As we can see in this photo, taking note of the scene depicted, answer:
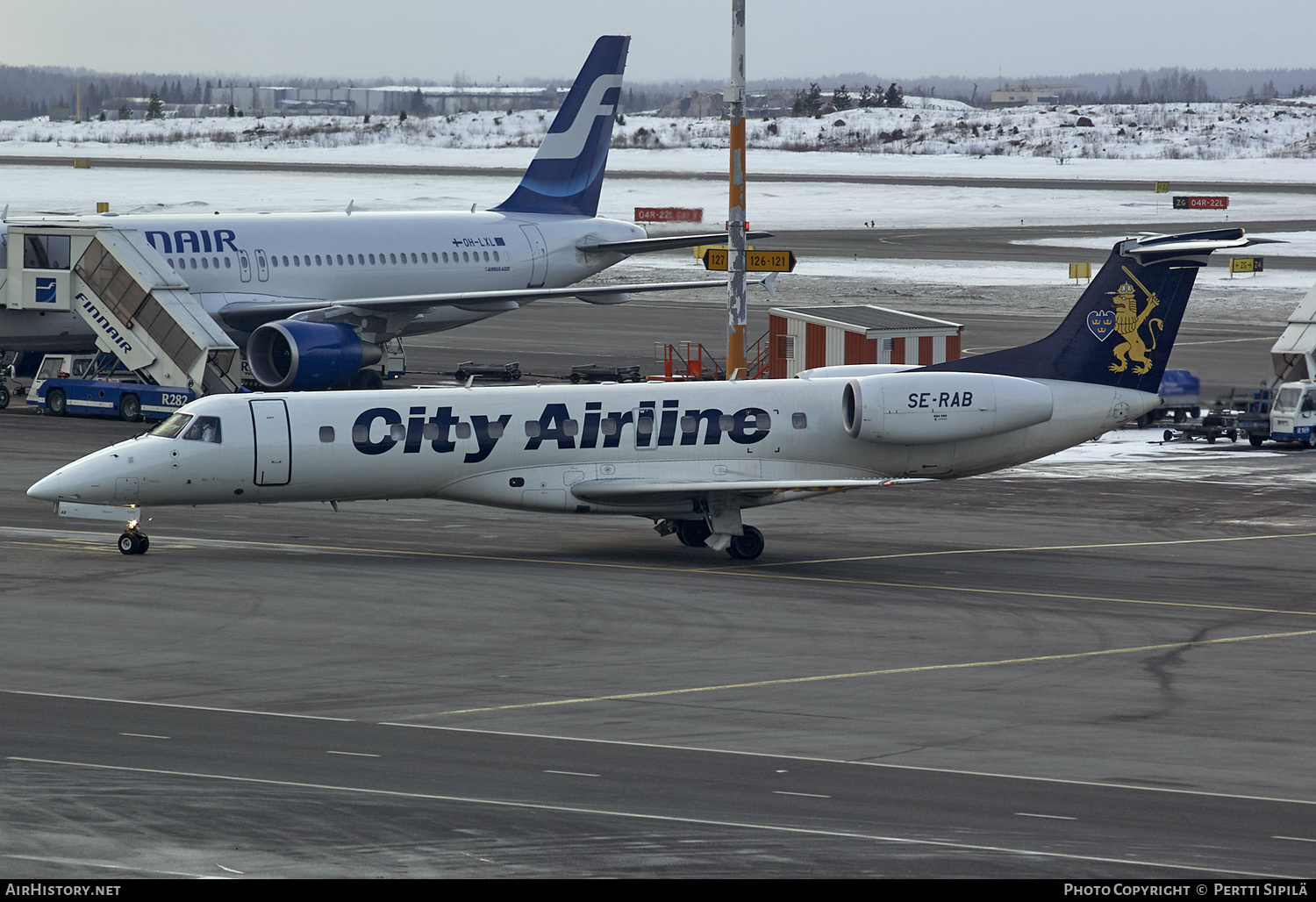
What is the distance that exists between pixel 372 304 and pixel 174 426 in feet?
71.5

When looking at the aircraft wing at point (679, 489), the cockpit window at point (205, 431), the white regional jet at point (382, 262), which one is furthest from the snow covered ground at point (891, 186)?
the cockpit window at point (205, 431)

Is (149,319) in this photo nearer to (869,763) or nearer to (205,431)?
(205,431)

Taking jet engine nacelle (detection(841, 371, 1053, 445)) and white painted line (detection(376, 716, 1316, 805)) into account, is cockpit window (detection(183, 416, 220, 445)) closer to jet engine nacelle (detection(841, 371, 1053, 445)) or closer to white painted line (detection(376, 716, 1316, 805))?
white painted line (detection(376, 716, 1316, 805))

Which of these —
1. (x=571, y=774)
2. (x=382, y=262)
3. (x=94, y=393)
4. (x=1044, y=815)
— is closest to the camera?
(x=1044, y=815)

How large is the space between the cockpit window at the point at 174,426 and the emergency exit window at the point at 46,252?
71.8 ft

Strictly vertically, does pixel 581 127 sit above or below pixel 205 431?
above

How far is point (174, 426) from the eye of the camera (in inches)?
1209

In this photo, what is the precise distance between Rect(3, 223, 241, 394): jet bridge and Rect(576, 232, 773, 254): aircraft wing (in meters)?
14.1

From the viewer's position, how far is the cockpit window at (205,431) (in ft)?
A: 99.8

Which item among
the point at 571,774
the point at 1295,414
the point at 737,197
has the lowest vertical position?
the point at 1295,414

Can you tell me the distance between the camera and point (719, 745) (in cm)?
1966

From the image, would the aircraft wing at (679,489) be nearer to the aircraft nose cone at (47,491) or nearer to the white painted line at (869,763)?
the aircraft nose cone at (47,491)

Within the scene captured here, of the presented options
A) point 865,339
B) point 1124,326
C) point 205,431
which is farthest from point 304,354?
point 1124,326

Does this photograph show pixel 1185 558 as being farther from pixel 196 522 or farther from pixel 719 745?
pixel 196 522
